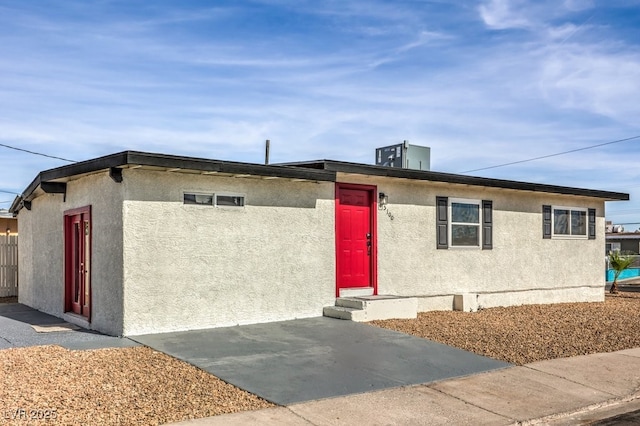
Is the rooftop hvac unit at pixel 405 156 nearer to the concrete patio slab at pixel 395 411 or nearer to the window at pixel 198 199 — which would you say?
the window at pixel 198 199

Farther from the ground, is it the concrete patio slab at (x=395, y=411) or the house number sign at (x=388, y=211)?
the house number sign at (x=388, y=211)

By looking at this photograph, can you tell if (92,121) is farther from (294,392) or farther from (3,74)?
(294,392)

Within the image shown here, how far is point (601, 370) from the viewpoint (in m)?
8.33

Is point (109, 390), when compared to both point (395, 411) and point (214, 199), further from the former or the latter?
point (214, 199)

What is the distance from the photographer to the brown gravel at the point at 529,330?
369 inches

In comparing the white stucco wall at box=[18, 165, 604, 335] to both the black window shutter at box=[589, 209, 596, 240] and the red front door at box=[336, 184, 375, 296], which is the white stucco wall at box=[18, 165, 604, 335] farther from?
the black window shutter at box=[589, 209, 596, 240]

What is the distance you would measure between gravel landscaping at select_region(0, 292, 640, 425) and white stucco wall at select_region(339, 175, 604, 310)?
4.71ft

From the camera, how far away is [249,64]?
50.7ft

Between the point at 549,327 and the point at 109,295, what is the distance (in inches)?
325

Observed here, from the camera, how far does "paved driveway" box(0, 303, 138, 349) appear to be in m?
8.77

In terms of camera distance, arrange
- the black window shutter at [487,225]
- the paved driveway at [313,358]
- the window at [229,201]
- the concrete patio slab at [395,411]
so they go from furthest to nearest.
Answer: the black window shutter at [487,225] → the window at [229,201] → the paved driveway at [313,358] → the concrete patio slab at [395,411]

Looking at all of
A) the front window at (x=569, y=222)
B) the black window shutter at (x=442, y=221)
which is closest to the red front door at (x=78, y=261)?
the black window shutter at (x=442, y=221)

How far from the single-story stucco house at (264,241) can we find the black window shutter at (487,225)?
0.03 meters

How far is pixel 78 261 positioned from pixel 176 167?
352cm
